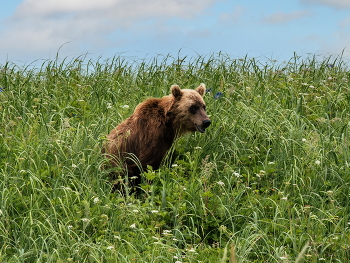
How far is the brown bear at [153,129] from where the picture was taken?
628cm

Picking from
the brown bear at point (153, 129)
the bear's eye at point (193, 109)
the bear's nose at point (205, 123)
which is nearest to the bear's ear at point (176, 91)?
the brown bear at point (153, 129)

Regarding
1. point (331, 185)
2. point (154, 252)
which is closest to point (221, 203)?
point (154, 252)

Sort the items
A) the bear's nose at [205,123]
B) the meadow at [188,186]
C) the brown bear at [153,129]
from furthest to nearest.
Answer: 1. the bear's nose at [205,123]
2. the brown bear at [153,129]
3. the meadow at [188,186]

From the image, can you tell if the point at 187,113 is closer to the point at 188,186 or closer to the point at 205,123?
the point at 205,123

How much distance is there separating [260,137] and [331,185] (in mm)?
1313

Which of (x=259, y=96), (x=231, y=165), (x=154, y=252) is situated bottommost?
(x=154, y=252)

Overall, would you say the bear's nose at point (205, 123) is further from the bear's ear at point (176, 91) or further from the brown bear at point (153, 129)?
the bear's ear at point (176, 91)

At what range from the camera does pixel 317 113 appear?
26.8ft

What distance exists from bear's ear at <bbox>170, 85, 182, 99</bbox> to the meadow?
639 millimetres

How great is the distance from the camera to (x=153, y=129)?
252 inches

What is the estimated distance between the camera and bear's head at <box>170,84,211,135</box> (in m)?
6.64

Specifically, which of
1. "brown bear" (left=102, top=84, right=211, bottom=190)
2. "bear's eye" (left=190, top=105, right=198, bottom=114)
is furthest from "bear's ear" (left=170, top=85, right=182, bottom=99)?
"bear's eye" (left=190, top=105, right=198, bottom=114)

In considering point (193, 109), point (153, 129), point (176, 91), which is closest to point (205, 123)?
point (193, 109)

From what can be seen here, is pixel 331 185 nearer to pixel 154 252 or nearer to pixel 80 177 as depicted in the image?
pixel 154 252
